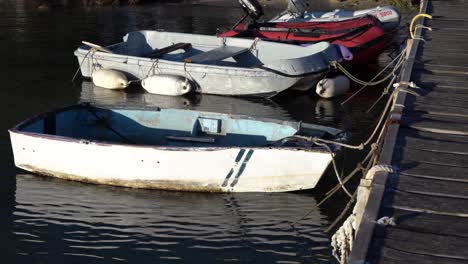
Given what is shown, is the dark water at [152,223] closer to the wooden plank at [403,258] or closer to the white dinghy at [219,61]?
the white dinghy at [219,61]

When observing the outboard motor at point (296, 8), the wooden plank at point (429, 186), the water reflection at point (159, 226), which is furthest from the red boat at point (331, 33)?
the wooden plank at point (429, 186)

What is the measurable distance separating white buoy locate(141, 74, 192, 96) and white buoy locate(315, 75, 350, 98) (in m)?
3.15

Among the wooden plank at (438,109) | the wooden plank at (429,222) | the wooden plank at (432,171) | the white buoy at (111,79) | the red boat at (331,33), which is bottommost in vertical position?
the white buoy at (111,79)

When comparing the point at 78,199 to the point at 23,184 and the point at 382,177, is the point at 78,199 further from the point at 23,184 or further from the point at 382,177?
the point at 382,177

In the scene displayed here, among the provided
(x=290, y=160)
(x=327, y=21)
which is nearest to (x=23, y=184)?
(x=290, y=160)

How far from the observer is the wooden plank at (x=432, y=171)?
254 inches

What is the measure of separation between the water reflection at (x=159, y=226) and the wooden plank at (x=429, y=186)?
305 centimetres

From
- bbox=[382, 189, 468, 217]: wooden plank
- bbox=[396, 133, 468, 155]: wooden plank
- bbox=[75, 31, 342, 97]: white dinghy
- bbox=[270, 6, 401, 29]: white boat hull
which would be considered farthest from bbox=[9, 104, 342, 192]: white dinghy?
bbox=[270, 6, 401, 29]: white boat hull

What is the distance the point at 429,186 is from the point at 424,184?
0.04 m

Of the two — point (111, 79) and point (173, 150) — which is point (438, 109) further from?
point (111, 79)

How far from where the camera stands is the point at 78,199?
1121cm

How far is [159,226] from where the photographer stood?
10.2 metres

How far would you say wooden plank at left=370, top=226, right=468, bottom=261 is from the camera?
5082 millimetres

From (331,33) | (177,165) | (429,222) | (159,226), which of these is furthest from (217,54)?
(429,222)
